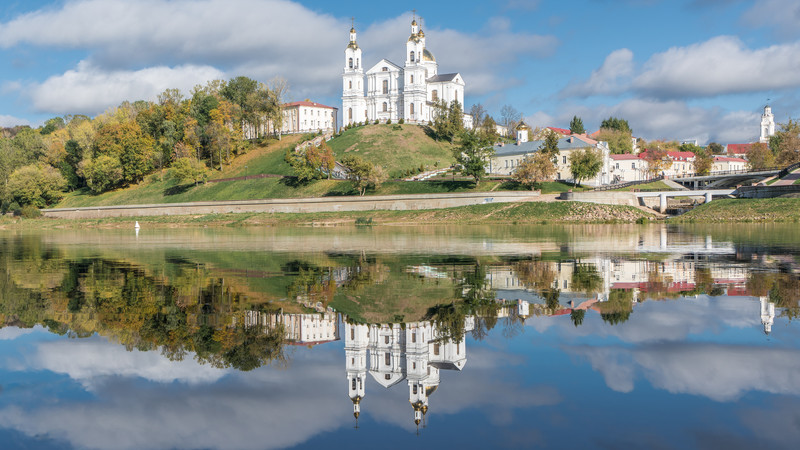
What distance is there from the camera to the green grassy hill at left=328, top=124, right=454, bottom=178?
107 metres

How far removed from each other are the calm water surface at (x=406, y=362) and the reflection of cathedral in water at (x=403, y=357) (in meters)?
0.04

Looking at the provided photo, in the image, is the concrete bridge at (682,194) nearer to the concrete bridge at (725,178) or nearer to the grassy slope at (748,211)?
the grassy slope at (748,211)

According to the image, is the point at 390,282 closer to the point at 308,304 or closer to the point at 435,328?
the point at 308,304

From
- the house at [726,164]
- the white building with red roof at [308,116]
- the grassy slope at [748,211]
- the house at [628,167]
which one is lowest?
the grassy slope at [748,211]

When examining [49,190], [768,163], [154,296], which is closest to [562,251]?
[154,296]

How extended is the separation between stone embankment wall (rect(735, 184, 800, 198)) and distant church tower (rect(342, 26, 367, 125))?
82866mm

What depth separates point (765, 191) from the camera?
242ft

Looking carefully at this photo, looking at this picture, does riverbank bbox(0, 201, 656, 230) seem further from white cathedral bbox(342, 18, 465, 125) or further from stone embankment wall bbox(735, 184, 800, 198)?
white cathedral bbox(342, 18, 465, 125)

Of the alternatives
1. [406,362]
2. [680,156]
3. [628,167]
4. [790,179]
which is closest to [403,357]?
[406,362]

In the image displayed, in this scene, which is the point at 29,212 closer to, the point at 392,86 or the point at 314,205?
the point at 314,205

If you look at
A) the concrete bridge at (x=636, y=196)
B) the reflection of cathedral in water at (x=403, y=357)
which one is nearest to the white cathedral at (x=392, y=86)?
the concrete bridge at (x=636, y=196)

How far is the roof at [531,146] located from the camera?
332ft

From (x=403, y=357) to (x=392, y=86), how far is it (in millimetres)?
135675

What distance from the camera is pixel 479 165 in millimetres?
84562
